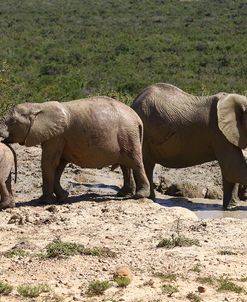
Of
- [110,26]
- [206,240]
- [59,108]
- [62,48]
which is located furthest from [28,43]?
[206,240]

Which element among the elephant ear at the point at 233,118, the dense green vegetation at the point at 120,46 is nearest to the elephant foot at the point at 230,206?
the elephant ear at the point at 233,118

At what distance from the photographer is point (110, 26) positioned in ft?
159

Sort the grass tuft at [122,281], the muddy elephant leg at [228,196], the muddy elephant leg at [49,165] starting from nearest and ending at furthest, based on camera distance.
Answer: the grass tuft at [122,281]
the muddy elephant leg at [49,165]
the muddy elephant leg at [228,196]

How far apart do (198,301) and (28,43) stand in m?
37.3

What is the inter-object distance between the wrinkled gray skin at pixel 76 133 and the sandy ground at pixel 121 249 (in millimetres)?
596

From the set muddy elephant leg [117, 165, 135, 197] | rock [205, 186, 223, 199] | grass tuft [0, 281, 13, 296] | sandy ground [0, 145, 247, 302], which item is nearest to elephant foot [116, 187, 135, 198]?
muddy elephant leg [117, 165, 135, 197]

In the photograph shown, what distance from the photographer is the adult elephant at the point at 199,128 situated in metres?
11.8

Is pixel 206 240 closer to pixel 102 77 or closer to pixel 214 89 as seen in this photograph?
pixel 214 89

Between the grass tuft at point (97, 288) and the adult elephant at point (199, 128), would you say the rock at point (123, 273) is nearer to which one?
the grass tuft at point (97, 288)

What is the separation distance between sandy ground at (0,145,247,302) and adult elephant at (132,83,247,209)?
31.6 inches

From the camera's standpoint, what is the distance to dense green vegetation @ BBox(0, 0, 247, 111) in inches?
1232

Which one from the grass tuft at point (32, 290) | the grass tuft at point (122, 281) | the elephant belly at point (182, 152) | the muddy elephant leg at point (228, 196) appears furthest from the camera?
the elephant belly at point (182, 152)

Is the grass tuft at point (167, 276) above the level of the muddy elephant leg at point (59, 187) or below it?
above

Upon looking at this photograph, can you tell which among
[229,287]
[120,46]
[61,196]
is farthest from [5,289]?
[120,46]
